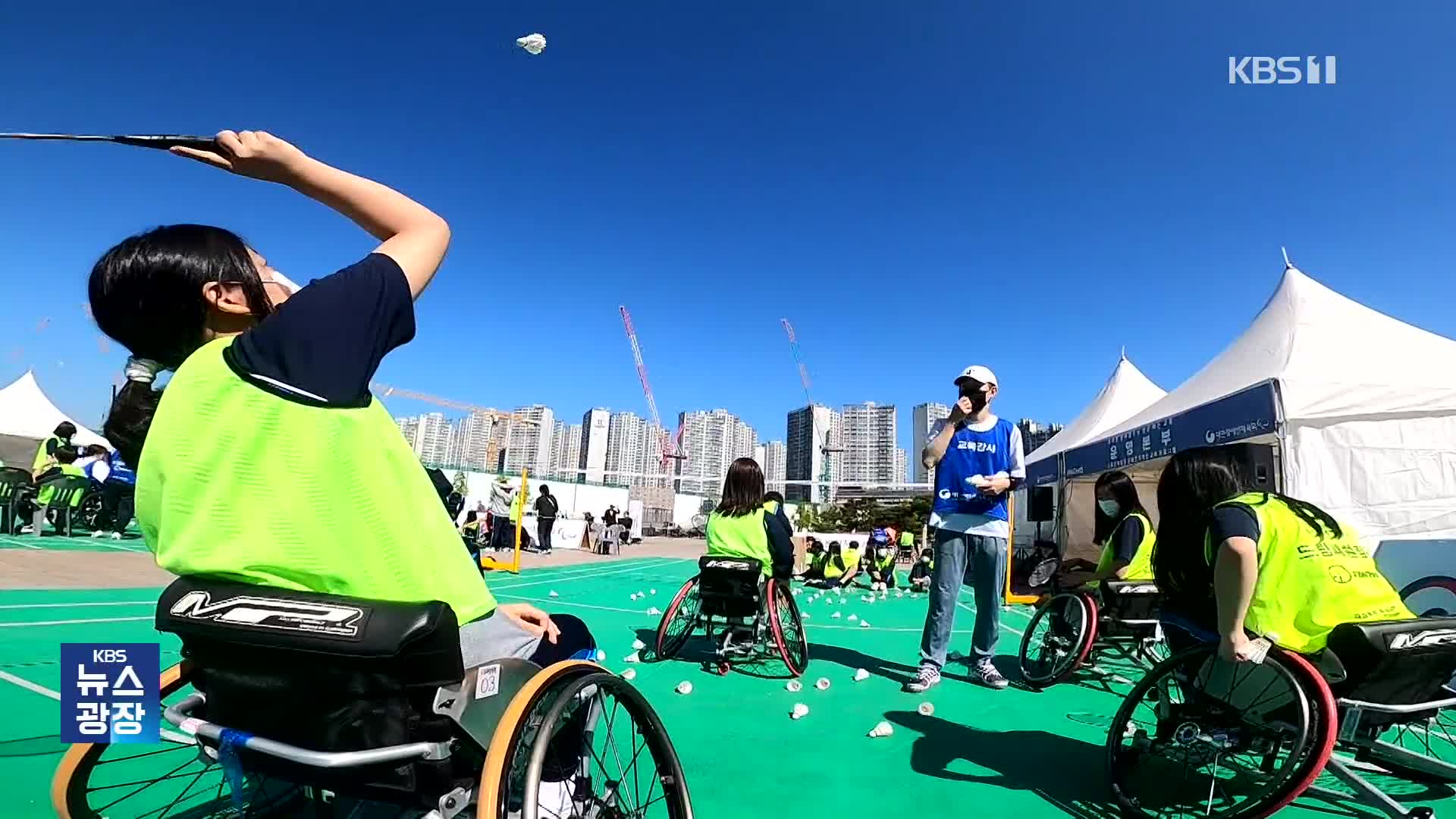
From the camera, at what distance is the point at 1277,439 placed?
23.9 feet

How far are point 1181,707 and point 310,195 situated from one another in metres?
2.81

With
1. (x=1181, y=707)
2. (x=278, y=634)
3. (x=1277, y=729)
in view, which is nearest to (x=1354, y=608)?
(x=1277, y=729)

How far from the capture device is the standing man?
4.30 metres

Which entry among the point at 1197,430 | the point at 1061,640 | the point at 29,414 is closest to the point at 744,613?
the point at 1061,640

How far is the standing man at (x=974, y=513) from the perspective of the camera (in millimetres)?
4301

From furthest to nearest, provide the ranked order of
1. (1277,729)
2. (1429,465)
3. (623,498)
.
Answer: (623,498), (1429,465), (1277,729)

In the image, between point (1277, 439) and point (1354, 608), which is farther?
point (1277, 439)

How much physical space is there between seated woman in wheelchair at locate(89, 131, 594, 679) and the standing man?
3560mm

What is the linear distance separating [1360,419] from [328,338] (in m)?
9.11

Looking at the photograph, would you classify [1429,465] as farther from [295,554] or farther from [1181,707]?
[295,554]

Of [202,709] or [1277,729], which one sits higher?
[202,709]

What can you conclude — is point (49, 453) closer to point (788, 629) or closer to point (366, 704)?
point (788, 629)

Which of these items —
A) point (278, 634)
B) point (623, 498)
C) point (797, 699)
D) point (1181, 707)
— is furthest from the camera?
point (623, 498)

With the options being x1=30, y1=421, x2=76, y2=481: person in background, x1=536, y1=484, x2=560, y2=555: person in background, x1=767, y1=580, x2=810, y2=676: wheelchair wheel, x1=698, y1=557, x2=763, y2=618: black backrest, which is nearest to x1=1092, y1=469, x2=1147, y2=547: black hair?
x1=767, y1=580, x2=810, y2=676: wheelchair wheel
